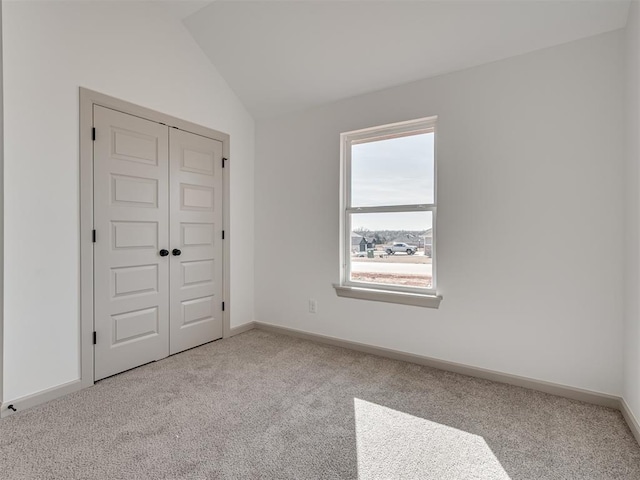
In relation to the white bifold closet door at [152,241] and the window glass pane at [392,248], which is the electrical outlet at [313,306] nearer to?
the window glass pane at [392,248]

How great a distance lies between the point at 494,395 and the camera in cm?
229

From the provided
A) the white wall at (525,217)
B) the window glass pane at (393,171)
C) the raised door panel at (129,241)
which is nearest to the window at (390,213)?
the window glass pane at (393,171)

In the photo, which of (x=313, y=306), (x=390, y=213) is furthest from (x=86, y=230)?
(x=390, y=213)

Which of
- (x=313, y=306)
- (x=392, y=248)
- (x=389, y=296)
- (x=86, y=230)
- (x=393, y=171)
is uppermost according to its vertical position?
(x=393, y=171)

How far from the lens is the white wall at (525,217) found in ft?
7.04

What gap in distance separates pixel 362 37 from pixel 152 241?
94.2 inches

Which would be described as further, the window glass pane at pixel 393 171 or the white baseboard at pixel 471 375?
the window glass pane at pixel 393 171

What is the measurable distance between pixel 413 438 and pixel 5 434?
2242mm

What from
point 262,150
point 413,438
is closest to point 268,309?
point 262,150

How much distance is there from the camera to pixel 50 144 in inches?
87.7

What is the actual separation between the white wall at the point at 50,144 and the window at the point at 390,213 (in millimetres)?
1936

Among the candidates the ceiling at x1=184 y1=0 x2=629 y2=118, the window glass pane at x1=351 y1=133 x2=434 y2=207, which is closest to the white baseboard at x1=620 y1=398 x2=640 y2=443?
the window glass pane at x1=351 y1=133 x2=434 y2=207

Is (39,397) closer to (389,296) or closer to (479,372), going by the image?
(389,296)

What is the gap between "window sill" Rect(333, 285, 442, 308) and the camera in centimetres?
276
